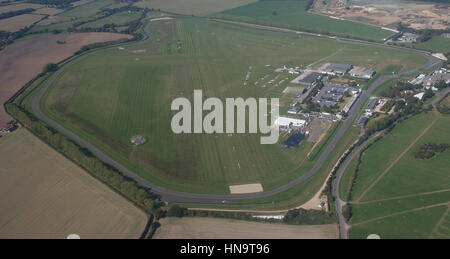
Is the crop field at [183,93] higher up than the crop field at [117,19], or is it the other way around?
the crop field at [117,19]

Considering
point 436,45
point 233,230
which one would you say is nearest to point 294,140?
point 233,230

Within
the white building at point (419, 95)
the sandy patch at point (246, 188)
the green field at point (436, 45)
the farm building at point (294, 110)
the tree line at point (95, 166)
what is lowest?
the sandy patch at point (246, 188)

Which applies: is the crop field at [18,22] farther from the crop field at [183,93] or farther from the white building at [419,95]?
the white building at [419,95]

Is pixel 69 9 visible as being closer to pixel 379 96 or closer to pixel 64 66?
pixel 64 66

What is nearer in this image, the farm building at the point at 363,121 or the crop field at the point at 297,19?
the farm building at the point at 363,121

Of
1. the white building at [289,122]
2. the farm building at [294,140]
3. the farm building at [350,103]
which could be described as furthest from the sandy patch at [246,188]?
the farm building at [350,103]
